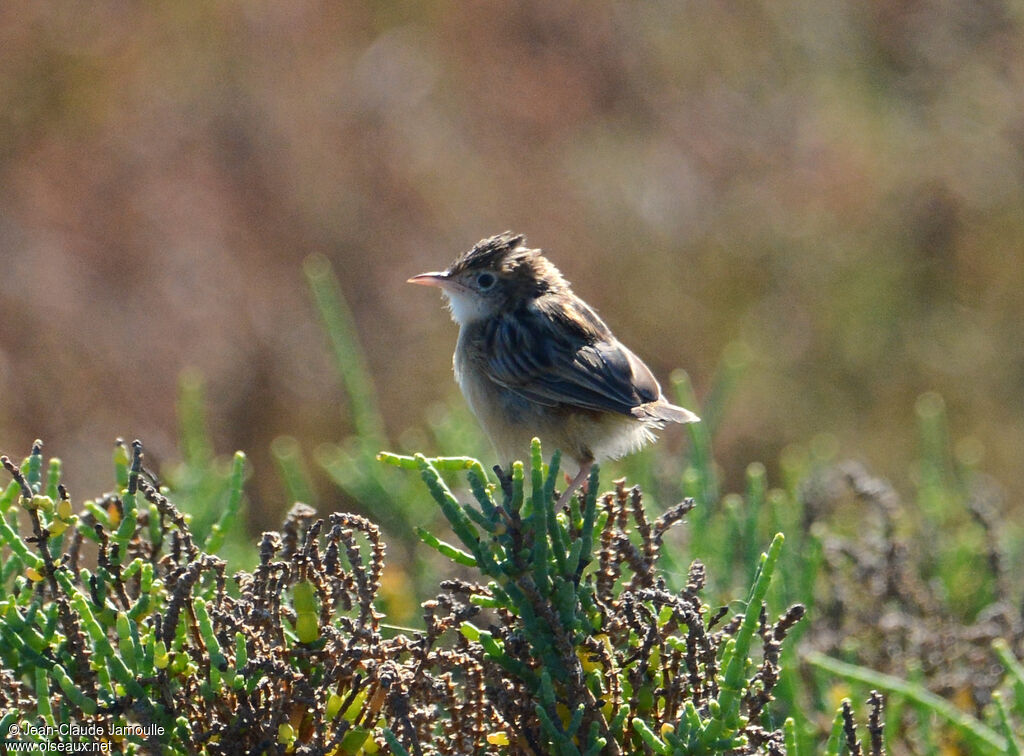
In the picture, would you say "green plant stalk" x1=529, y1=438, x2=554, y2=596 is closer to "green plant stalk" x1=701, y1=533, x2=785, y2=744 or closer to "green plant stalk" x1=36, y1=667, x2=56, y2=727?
"green plant stalk" x1=701, y1=533, x2=785, y2=744

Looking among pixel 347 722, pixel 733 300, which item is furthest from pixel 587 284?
pixel 347 722

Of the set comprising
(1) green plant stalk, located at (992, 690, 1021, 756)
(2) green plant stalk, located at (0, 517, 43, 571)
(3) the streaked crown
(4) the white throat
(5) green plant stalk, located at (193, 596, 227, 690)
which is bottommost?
(5) green plant stalk, located at (193, 596, 227, 690)

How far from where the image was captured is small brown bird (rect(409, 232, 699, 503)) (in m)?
3.94

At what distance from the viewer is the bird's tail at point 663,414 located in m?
3.77

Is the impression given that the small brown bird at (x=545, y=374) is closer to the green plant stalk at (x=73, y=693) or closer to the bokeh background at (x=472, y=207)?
the green plant stalk at (x=73, y=693)

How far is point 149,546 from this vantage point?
2.91 meters

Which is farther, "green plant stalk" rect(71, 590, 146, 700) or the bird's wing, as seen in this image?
the bird's wing

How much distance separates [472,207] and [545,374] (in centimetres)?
842

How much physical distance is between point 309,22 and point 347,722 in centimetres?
1227

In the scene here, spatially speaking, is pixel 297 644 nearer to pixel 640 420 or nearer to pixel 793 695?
pixel 793 695

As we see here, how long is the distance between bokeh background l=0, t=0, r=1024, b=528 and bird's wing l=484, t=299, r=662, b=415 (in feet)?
16.4

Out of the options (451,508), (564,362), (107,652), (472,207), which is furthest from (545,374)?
(472,207)

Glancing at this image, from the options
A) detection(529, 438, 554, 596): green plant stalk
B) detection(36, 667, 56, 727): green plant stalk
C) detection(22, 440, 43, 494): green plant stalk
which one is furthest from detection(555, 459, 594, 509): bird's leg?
detection(36, 667, 56, 727): green plant stalk

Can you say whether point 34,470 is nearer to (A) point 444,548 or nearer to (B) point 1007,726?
(A) point 444,548
